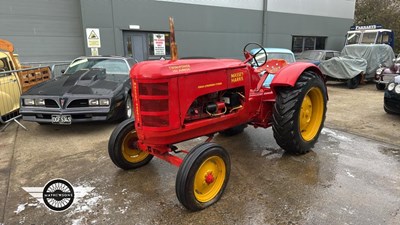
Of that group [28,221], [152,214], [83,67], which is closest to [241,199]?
[152,214]

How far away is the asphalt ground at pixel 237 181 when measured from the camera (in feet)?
9.45

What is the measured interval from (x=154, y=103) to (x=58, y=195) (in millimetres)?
1253

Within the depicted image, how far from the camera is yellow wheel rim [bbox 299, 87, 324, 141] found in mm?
4395

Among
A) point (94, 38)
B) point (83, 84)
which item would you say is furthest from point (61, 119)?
point (94, 38)

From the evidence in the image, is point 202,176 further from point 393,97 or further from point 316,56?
point 316,56

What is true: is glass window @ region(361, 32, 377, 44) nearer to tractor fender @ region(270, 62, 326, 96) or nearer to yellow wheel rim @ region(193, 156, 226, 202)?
tractor fender @ region(270, 62, 326, 96)

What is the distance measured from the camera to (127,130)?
12.3 ft

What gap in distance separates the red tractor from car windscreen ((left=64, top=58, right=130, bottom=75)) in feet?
10.0

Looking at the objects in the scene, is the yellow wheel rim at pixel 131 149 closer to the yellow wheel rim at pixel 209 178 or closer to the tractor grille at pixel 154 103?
the tractor grille at pixel 154 103

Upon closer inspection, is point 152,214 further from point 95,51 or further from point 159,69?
point 95,51

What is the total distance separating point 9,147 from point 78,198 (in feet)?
7.87

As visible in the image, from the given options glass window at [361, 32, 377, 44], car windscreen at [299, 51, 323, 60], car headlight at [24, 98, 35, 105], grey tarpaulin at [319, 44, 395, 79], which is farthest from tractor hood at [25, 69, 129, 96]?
glass window at [361, 32, 377, 44]

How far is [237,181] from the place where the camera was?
3576 millimetres

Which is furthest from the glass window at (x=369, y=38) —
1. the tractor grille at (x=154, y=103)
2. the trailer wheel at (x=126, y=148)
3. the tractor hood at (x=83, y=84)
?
the tractor grille at (x=154, y=103)
